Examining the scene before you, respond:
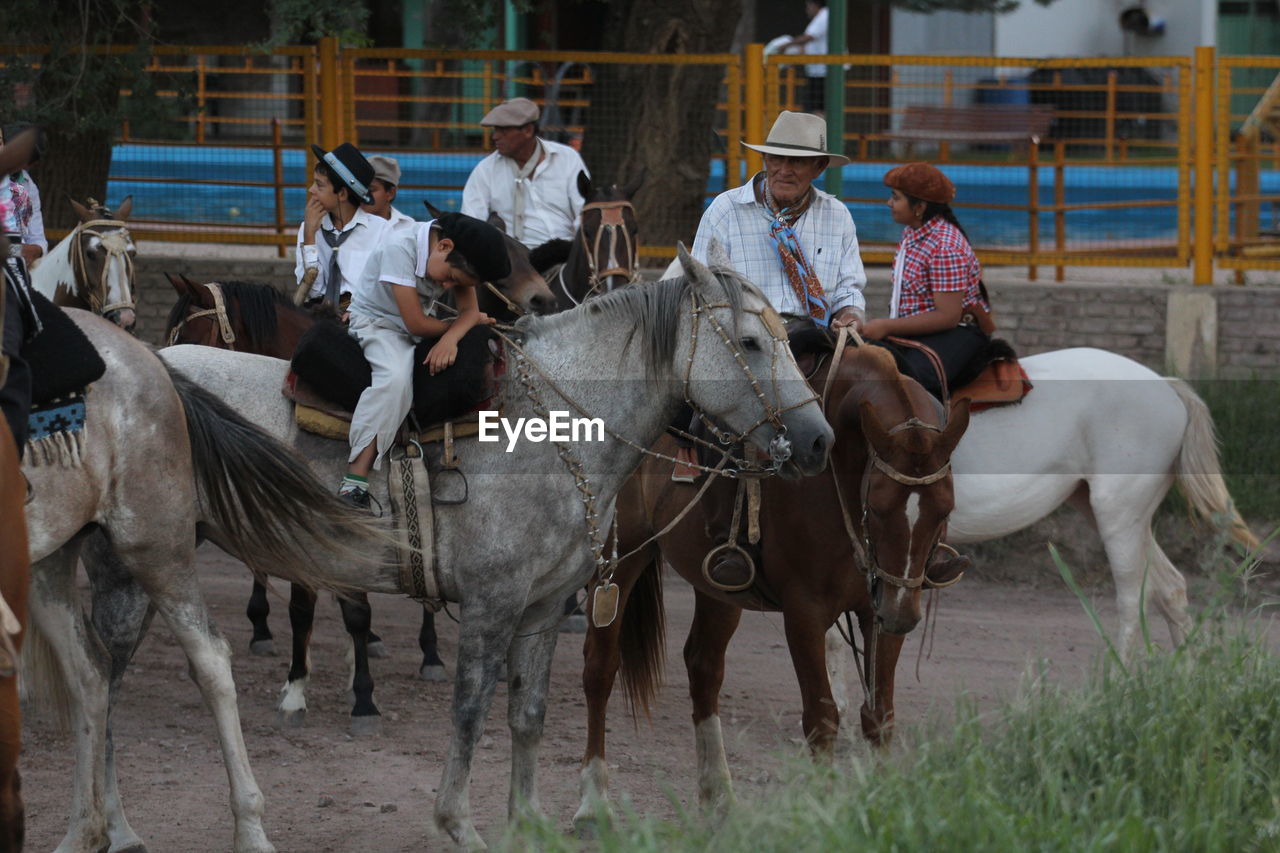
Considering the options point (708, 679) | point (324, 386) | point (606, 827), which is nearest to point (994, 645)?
point (708, 679)

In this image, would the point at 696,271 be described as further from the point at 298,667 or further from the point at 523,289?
the point at 298,667

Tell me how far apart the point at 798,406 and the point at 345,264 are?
9.97 feet

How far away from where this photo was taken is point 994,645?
26.7ft

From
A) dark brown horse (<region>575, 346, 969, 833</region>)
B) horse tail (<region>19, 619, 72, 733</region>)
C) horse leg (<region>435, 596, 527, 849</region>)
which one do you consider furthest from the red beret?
horse tail (<region>19, 619, 72, 733</region>)

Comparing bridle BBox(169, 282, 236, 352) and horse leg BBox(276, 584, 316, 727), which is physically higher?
bridle BBox(169, 282, 236, 352)

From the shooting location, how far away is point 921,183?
21.6 ft

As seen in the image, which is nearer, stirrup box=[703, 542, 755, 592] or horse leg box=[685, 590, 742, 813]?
stirrup box=[703, 542, 755, 592]

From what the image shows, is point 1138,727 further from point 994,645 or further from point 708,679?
point 994,645

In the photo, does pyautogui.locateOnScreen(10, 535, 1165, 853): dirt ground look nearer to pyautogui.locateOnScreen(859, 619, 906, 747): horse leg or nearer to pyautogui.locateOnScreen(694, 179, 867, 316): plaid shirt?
pyautogui.locateOnScreen(859, 619, 906, 747): horse leg

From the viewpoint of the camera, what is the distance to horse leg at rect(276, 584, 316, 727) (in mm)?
6684

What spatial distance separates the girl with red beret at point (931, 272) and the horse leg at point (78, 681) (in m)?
3.30

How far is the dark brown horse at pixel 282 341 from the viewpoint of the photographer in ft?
21.9

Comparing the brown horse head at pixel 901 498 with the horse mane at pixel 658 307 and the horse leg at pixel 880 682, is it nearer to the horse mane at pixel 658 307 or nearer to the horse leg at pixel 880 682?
the horse leg at pixel 880 682

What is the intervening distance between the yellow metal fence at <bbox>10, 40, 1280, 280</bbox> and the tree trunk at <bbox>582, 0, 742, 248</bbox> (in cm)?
7
